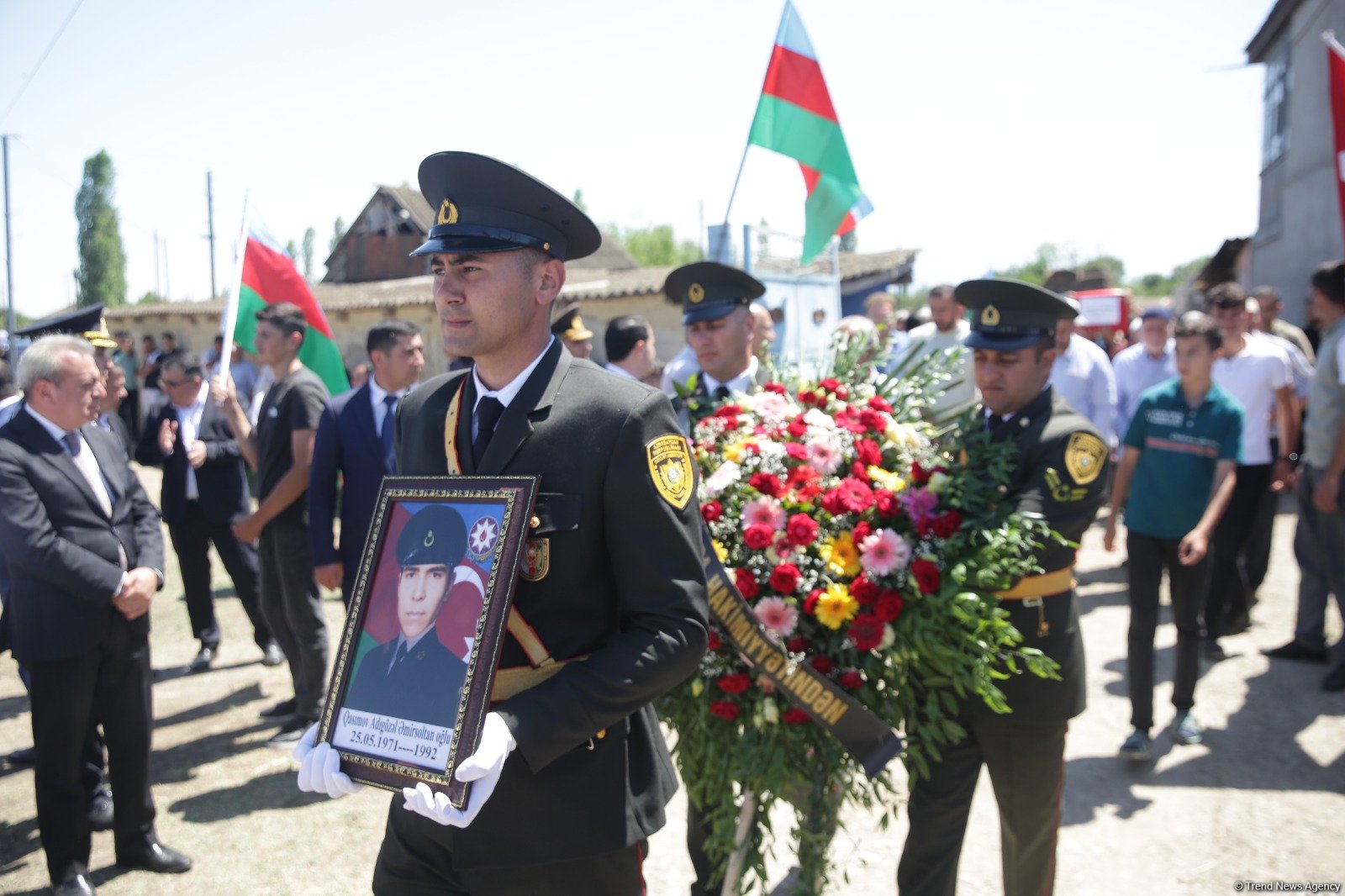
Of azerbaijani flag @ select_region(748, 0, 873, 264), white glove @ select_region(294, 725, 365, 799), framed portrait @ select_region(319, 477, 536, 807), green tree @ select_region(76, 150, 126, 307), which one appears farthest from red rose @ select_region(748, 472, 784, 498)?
green tree @ select_region(76, 150, 126, 307)

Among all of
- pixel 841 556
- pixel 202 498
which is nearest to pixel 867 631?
pixel 841 556

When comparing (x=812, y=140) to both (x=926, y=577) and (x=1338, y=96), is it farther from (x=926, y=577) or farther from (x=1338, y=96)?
(x=926, y=577)

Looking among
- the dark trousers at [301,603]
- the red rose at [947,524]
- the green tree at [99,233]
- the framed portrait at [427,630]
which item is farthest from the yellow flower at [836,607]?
the green tree at [99,233]

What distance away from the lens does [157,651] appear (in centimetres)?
748

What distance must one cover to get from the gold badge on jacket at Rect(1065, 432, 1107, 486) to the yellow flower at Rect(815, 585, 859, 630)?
895 mm

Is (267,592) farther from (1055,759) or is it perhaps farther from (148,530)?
(1055,759)

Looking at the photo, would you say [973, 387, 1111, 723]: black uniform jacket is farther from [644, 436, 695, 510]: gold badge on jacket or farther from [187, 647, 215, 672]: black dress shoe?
[187, 647, 215, 672]: black dress shoe

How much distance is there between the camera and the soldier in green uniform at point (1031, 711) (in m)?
3.13

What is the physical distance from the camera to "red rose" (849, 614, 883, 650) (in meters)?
2.81

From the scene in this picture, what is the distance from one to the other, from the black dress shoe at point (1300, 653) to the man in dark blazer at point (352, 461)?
→ 586 cm

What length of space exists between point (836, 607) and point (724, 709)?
443 mm

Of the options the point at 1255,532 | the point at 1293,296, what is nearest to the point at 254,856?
the point at 1255,532

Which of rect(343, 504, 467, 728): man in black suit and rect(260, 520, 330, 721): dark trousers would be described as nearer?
rect(343, 504, 467, 728): man in black suit

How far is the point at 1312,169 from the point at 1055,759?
63.7 feet
